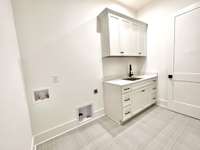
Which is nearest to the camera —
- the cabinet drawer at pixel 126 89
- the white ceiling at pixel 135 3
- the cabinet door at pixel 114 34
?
the cabinet drawer at pixel 126 89

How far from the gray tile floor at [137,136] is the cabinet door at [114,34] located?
1532 mm

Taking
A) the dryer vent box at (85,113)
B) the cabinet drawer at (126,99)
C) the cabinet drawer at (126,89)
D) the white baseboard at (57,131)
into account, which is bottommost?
the white baseboard at (57,131)

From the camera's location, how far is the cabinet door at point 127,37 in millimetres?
2182

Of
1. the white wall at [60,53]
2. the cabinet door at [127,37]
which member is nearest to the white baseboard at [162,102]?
the cabinet door at [127,37]

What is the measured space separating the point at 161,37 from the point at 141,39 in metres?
0.47

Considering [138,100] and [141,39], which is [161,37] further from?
[138,100]

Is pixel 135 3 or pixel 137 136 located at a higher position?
pixel 135 3

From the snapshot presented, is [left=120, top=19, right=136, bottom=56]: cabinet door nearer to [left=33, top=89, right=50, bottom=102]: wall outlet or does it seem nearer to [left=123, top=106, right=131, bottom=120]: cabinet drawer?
[left=123, top=106, right=131, bottom=120]: cabinet drawer

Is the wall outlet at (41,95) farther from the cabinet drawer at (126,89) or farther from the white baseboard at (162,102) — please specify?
the white baseboard at (162,102)

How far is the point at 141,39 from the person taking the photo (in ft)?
8.46

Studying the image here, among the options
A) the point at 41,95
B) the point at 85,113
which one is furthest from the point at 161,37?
the point at 41,95

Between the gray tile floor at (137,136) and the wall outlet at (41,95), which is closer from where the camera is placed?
the gray tile floor at (137,136)

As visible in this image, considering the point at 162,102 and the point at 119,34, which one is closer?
the point at 119,34

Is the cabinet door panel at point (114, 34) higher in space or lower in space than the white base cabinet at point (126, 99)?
higher
